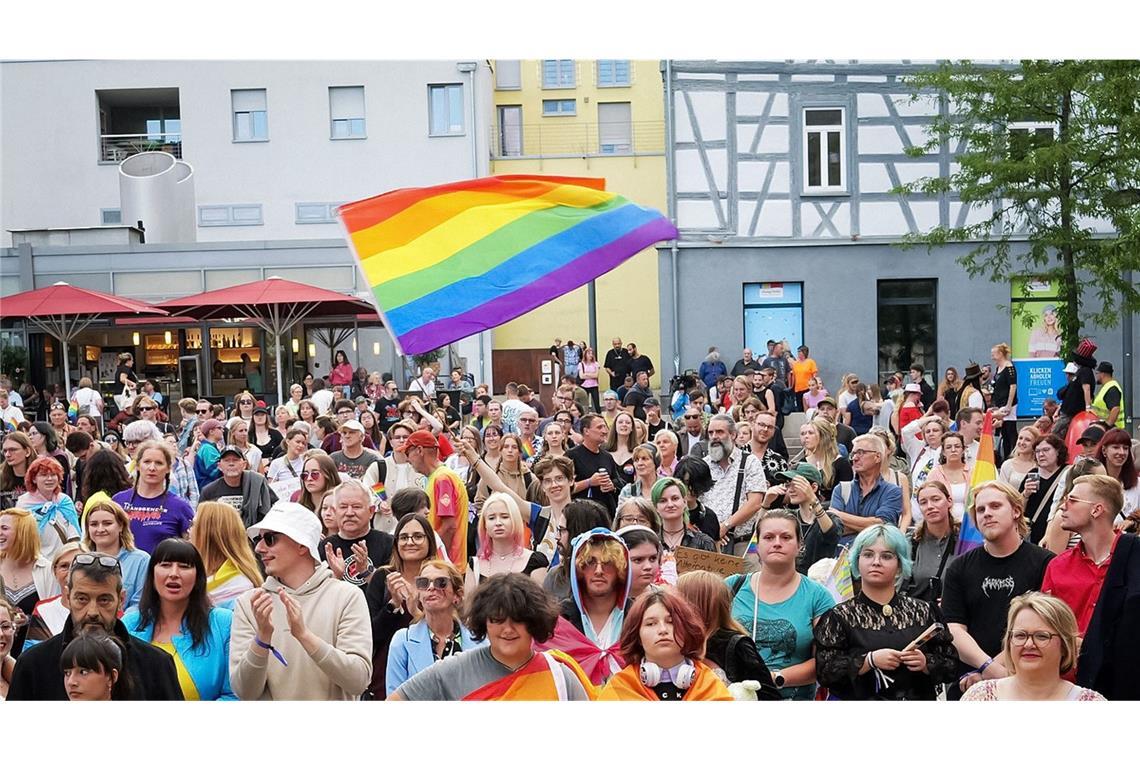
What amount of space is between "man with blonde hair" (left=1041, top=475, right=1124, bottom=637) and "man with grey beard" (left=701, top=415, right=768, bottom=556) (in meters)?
2.76

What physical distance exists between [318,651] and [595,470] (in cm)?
540

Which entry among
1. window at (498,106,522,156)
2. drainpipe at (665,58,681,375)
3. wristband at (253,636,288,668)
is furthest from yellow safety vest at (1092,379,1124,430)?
window at (498,106,522,156)

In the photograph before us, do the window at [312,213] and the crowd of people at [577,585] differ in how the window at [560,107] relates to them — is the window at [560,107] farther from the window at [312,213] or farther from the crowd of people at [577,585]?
the crowd of people at [577,585]

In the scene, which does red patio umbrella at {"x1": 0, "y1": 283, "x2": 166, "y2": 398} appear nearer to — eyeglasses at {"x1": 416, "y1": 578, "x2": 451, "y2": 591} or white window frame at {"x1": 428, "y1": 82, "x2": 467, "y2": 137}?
white window frame at {"x1": 428, "y1": 82, "x2": 467, "y2": 137}

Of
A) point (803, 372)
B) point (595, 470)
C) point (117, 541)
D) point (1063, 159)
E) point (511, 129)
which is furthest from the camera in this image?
point (511, 129)

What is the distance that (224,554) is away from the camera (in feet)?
19.4

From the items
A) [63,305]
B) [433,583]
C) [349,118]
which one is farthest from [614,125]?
[433,583]

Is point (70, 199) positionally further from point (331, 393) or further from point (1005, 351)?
point (1005, 351)

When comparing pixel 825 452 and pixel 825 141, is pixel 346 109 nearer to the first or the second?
pixel 825 141

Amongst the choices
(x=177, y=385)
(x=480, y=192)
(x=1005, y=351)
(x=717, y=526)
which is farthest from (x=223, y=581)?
(x=177, y=385)

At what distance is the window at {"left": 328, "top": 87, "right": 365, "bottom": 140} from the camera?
108 ft

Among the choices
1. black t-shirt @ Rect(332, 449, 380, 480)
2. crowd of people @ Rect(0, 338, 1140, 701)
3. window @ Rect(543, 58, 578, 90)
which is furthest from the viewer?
window @ Rect(543, 58, 578, 90)

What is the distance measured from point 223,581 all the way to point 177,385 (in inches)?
822

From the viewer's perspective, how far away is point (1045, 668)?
4.77m
